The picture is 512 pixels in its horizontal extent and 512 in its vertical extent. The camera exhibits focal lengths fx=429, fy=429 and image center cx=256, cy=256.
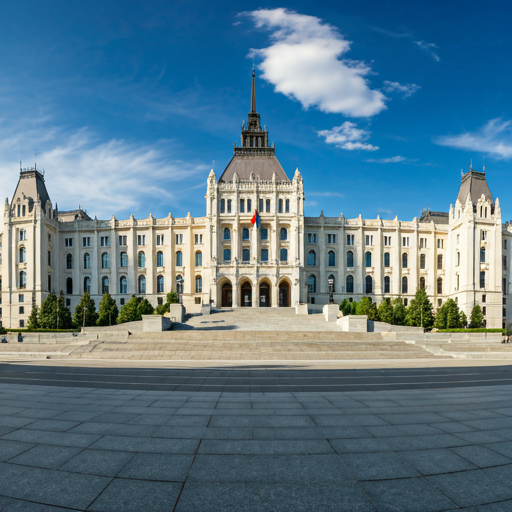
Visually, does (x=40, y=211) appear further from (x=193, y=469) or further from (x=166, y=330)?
(x=193, y=469)

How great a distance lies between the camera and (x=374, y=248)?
77.9 m

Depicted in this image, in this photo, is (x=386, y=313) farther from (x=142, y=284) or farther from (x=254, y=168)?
(x=142, y=284)

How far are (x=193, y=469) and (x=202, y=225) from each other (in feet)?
229

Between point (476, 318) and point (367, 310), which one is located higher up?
point (367, 310)

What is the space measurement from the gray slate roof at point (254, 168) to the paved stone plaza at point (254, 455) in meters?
63.0

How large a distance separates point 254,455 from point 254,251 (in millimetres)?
61317

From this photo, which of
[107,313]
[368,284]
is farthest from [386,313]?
[107,313]

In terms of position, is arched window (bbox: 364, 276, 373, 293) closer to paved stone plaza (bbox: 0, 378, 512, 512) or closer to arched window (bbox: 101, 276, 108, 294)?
arched window (bbox: 101, 276, 108, 294)

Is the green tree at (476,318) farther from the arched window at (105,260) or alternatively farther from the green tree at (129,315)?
the arched window at (105,260)

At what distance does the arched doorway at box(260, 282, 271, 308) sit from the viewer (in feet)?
235

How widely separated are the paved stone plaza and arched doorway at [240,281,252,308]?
2318 inches

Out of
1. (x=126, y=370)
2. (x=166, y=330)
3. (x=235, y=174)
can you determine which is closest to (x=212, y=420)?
(x=126, y=370)

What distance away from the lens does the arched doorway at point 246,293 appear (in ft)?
234

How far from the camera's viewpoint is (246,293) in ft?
241
